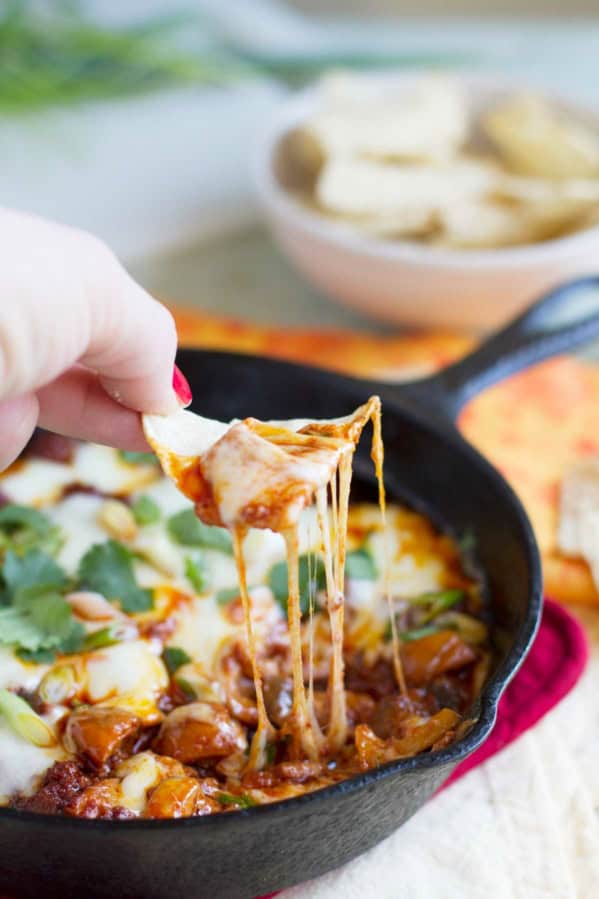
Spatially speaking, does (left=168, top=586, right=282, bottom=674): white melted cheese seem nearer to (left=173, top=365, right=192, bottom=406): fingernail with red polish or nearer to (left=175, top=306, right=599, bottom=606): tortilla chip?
(left=173, top=365, right=192, bottom=406): fingernail with red polish

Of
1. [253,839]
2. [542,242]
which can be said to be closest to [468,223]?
[542,242]

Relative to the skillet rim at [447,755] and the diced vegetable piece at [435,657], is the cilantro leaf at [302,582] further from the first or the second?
the skillet rim at [447,755]

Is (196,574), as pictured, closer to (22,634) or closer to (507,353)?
(22,634)

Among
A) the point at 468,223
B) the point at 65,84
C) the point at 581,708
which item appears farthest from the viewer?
the point at 65,84

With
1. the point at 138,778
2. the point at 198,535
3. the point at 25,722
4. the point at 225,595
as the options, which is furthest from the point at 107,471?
the point at 138,778

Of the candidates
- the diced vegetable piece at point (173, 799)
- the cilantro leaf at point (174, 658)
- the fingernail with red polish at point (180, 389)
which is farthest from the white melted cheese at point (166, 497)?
the diced vegetable piece at point (173, 799)

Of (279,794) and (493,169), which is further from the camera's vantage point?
(493,169)

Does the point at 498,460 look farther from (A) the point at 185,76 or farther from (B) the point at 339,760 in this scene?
(A) the point at 185,76
